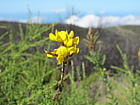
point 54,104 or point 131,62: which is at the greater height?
point 54,104

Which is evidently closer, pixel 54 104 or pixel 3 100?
pixel 54 104

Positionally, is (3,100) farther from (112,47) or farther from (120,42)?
(120,42)

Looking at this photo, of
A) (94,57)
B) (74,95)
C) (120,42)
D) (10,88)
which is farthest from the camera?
(120,42)

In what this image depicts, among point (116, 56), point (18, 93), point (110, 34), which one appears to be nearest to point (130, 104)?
point (18, 93)

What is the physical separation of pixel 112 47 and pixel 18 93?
5839 millimetres

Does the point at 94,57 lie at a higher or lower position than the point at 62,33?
lower

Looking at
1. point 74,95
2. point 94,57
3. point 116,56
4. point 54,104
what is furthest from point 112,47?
point 54,104

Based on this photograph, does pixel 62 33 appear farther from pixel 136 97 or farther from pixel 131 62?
pixel 131 62

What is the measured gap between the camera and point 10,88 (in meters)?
1.92

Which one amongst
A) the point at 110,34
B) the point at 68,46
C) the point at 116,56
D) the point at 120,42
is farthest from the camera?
the point at 110,34

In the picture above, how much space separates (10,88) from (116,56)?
5583 mm

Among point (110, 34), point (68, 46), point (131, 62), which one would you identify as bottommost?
point (131, 62)

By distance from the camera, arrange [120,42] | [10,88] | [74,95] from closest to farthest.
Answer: [10,88], [74,95], [120,42]

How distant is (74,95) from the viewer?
2197 millimetres
